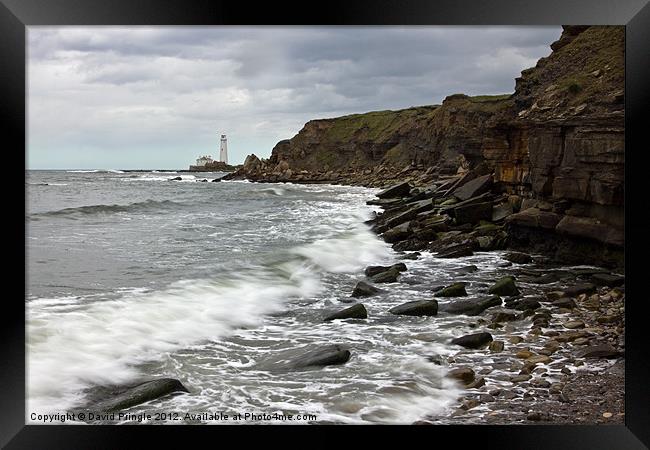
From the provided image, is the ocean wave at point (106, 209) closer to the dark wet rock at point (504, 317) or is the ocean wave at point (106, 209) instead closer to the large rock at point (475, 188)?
the large rock at point (475, 188)

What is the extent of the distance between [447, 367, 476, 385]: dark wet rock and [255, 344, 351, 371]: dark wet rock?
113 centimetres

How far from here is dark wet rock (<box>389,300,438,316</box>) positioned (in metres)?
7.18

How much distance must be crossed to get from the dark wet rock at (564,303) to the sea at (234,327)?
4.69ft

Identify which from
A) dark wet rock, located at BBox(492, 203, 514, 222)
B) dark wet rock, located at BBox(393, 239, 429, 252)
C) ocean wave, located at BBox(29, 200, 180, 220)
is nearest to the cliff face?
dark wet rock, located at BBox(492, 203, 514, 222)

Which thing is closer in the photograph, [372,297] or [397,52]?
[372,297]

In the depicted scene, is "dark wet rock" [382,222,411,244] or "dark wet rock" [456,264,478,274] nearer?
"dark wet rock" [456,264,478,274]

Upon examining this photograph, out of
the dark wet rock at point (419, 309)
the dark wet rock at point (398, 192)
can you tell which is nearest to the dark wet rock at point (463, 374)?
the dark wet rock at point (419, 309)

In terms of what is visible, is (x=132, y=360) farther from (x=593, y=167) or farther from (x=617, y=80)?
(x=617, y=80)

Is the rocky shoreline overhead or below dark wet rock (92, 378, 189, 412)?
overhead

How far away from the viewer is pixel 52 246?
43.2ft

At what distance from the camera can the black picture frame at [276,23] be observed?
3570 mm

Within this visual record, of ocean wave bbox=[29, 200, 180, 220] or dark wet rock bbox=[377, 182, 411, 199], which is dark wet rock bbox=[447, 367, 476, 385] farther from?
dark wet rock bbox=[377, 182, 411, 199]
